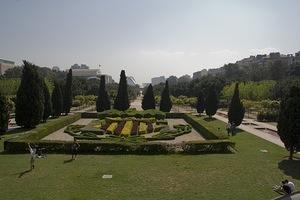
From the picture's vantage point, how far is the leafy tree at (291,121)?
766 inches

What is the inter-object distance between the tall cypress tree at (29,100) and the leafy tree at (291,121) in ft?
64.4

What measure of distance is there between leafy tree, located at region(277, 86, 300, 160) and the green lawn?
992mm

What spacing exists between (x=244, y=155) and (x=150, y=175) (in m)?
6.96

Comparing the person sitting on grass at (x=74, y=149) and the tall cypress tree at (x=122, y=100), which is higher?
the tall cypress tree at (x=122, y=100)

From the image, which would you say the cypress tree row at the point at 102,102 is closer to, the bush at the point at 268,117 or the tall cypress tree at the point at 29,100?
the tall cypress tree at the point at 29,100

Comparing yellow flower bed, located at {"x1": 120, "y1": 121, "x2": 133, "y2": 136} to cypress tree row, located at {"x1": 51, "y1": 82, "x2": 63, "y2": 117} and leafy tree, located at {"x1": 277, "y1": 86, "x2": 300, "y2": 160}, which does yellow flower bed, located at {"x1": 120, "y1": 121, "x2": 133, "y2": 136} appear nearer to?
leafy tree, located at {"x1": 277, "y1": 86, "x2": 300, "y2": 160}

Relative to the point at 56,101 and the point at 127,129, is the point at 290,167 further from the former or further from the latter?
the point at 56,101

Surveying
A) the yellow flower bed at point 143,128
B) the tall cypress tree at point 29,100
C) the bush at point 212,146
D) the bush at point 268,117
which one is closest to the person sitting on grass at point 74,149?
the bush at point 212,146

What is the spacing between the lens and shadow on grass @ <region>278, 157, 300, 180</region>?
54.7 feet

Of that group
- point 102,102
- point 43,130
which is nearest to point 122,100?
point 102,102

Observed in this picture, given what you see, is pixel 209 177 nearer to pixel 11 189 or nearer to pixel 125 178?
pixel 125 178

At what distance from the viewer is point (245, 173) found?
656 inches

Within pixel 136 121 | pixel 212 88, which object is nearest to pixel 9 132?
pixel 136 121

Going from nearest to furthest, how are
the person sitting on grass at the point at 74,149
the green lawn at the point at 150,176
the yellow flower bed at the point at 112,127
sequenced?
1. the green lawn at the point at 150,176
2. the person sitting on grass at the point at 74,149
3. the yellow flower bed at the point at 112,127
